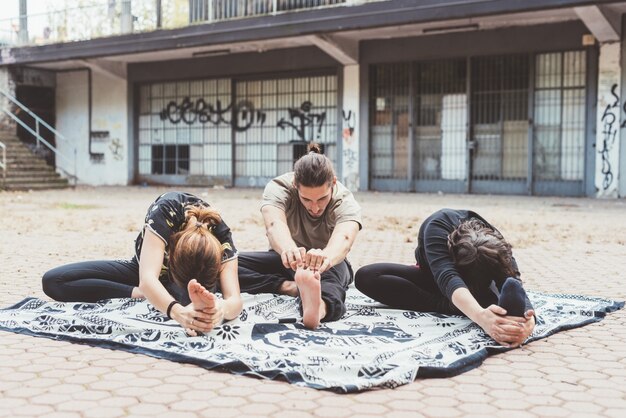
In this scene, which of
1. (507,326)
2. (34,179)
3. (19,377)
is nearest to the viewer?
(19,377)

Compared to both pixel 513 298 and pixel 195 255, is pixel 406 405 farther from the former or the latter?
pixel 195 255

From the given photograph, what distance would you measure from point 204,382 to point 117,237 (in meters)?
6.00

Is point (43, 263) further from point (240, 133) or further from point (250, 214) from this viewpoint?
point (240, 133)

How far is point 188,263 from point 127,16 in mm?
17512

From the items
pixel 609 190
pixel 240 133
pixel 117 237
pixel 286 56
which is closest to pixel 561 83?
pixel 609 190

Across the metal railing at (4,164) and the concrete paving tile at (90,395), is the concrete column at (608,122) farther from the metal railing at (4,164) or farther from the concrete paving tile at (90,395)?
the metal railing at (4,164)

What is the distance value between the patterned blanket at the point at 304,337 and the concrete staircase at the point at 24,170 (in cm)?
1638

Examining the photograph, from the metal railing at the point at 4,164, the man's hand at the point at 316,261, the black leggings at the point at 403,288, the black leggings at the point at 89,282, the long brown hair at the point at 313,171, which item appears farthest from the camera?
the metal railing at the point at 4,164

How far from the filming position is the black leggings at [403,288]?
426 centimetres

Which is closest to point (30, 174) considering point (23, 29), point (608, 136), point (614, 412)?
point (23, 29)

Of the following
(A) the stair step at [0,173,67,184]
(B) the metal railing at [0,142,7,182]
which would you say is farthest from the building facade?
(B) the metal railing at [0,142,7,182]

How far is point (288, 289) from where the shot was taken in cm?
470

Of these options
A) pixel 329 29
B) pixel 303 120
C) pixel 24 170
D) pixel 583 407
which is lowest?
pixel 583 407

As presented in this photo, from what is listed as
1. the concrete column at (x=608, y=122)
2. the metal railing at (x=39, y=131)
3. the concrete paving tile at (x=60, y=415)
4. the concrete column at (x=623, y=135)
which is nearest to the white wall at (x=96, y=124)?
the metal railing at (x=39, y=131)
